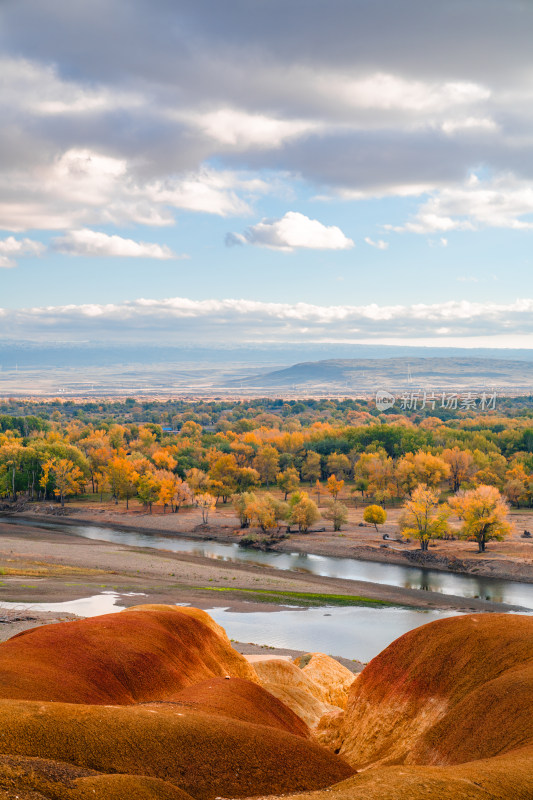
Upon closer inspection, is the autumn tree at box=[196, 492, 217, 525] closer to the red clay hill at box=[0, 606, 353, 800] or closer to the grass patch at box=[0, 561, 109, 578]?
the grass patch at box=[0, 561, 109, 578]

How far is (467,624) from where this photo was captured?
1761 centimetres

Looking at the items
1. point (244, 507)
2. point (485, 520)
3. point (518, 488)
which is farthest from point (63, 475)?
point (518, 488)

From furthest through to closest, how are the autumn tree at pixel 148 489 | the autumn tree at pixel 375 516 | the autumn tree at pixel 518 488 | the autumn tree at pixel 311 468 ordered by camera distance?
1. the autumn tree at pixel 311 468
2. the autumn tree at pixel 518 488
3. the autumn tree at pixel 148 489
4. the autumn tree at pixel 375 516

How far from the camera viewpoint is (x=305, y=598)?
49.1 m

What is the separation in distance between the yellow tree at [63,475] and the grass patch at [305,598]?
52904mm

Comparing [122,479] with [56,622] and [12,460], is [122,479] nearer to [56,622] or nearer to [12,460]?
[12,460]

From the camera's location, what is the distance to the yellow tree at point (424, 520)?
68062mm

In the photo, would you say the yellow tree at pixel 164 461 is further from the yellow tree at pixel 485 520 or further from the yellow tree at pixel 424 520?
the yellow tree at pixel 485 520

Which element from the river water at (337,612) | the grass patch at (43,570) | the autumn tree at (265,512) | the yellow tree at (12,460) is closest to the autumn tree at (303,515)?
the autumn tree at (265,512)

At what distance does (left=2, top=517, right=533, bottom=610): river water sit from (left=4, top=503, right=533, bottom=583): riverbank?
1.58 m

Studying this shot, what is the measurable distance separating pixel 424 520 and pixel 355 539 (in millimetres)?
9233

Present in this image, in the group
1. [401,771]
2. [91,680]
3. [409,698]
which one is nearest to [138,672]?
[91,680]

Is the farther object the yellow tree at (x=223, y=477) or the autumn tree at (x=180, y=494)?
the yellow tree at (x=223, y=477)

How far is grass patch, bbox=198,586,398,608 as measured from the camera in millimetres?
47781
